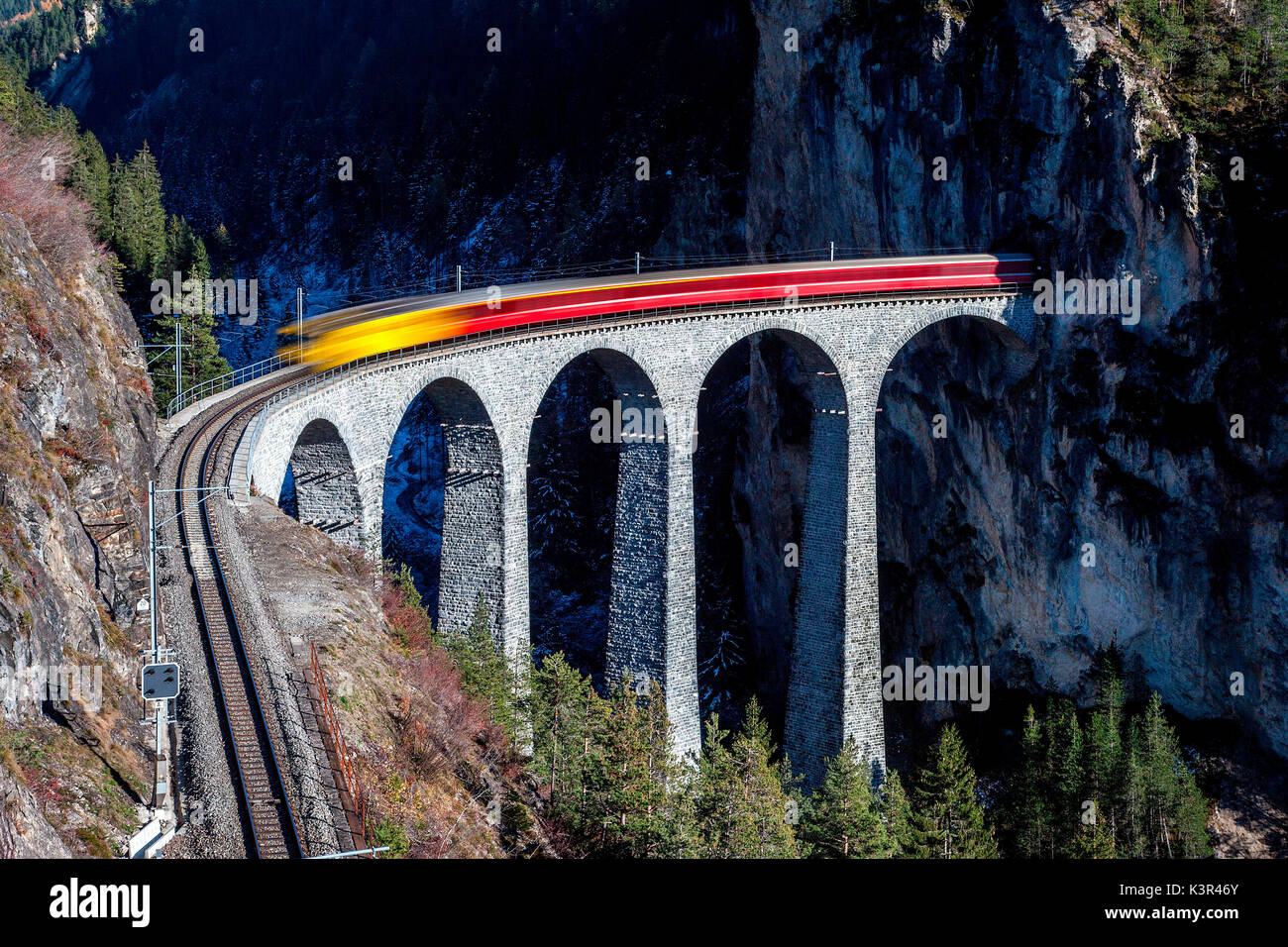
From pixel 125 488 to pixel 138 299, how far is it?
54.6m

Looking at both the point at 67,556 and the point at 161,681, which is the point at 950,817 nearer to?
the point at 161,681

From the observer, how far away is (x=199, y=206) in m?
127

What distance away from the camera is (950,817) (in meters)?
45.3

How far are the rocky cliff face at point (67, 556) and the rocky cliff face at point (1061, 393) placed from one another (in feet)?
115

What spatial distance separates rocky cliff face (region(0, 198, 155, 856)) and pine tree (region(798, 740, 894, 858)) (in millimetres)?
22376

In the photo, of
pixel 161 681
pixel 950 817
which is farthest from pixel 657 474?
pixel 161 681

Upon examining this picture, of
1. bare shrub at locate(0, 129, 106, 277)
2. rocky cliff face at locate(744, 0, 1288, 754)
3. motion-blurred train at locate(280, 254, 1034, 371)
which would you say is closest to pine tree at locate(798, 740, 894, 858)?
rocky cliff face at locate(744, 0, 1288, 754)

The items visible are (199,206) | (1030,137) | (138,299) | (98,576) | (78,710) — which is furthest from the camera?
(199,206)

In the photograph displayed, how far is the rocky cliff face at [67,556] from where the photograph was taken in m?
23.4

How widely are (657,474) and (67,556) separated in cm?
2614

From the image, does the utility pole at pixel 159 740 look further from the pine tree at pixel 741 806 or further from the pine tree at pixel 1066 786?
the pine tree at pixel 1066 786

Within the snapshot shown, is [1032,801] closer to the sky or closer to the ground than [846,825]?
closer to the ground
